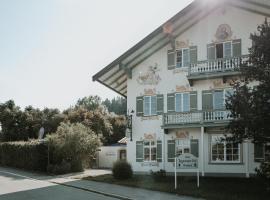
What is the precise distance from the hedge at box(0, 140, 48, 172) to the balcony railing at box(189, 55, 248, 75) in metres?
14.0

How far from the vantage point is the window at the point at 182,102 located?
30.0 m

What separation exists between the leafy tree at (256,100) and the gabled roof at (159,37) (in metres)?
9.31

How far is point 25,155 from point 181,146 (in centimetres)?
1510

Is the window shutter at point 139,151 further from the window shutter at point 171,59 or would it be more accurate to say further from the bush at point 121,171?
the window shutter at point 171,59

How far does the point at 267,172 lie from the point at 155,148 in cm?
1554

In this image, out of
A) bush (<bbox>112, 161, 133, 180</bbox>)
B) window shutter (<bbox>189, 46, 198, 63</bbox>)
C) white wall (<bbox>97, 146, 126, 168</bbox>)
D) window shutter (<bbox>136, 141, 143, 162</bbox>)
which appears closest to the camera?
bush (<bbox>112, 161, 133, 180</bbox>)

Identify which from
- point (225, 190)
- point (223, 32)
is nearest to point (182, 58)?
point (223, 32)

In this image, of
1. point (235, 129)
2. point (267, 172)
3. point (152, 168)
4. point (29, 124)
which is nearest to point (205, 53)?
point (152, 168)

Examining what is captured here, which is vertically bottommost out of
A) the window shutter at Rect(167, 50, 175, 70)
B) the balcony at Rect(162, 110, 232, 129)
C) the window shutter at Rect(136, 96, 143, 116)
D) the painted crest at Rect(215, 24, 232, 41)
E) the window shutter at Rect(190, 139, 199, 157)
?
the window shutter at Rect(190, 139, 199, 157)

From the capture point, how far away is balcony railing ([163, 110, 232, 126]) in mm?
27375

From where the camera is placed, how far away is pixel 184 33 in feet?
100

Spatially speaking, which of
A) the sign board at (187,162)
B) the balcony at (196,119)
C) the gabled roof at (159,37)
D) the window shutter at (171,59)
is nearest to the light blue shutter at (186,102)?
the balcony at (196,119)

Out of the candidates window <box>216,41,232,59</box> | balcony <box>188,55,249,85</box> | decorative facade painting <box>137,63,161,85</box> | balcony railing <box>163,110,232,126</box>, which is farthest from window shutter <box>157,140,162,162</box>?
window <box>216,41,232,59</box>

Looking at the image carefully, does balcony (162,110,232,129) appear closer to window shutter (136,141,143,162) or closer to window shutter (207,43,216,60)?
window shutter (136,141,143,162)
